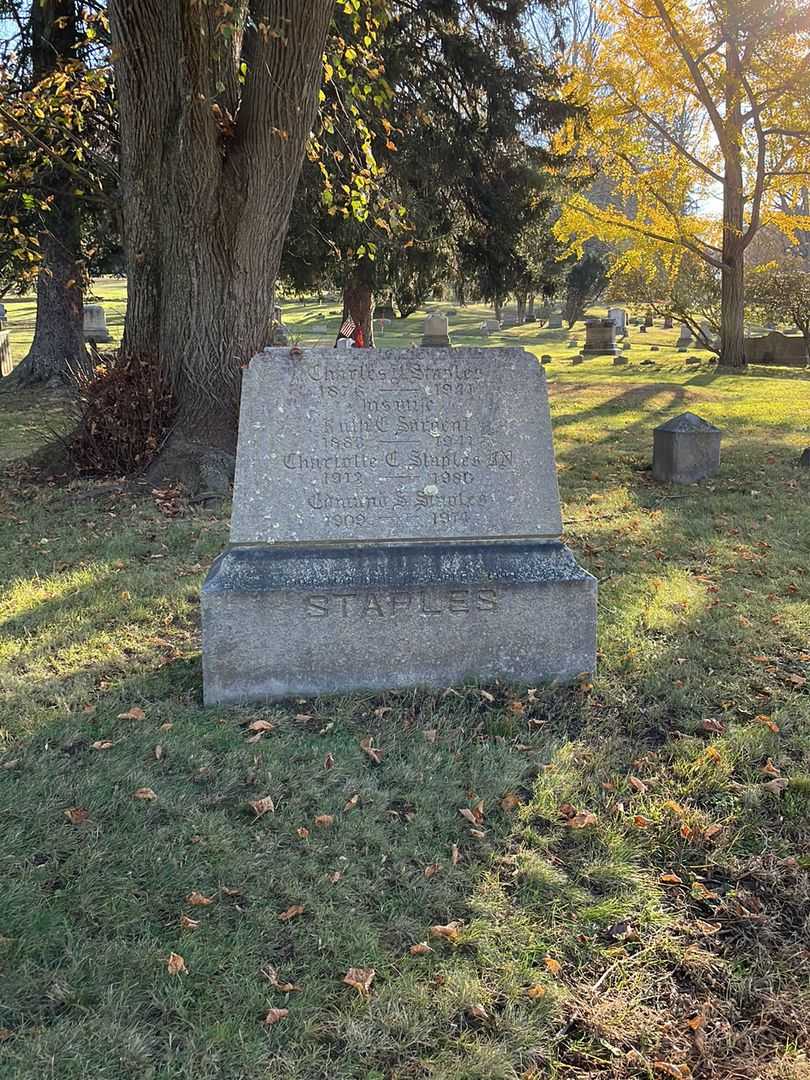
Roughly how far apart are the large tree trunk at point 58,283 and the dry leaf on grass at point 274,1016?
13.5 m

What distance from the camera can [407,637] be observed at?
3920mm

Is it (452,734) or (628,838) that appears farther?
(452,734)

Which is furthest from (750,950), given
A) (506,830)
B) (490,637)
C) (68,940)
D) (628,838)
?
(68,940)

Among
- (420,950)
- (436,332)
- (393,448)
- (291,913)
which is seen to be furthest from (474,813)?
(436,332)

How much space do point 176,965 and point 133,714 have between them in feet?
4.97

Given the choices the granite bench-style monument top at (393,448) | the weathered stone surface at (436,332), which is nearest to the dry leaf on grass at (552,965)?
the granite bench-style monument top at (393,448)

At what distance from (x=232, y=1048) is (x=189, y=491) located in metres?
5.96

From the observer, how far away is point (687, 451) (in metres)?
8.88

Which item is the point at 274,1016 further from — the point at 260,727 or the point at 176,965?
the point at 260,727

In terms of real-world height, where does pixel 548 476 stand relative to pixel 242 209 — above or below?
below

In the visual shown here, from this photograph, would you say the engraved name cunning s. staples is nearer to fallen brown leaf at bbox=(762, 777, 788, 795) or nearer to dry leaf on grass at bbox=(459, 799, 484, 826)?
dry leaf on grass at bbox=(459, 799, 484, 826)

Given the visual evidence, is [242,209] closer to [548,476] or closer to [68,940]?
[548,476]

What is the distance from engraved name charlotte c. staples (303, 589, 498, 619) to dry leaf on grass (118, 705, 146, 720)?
847 millimetres

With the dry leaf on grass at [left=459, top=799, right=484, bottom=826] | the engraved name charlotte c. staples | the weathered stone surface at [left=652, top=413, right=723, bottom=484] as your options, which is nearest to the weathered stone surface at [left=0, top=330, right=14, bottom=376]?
the weathered stone surface at [left=652, top=413, right=723, bottom=484]
